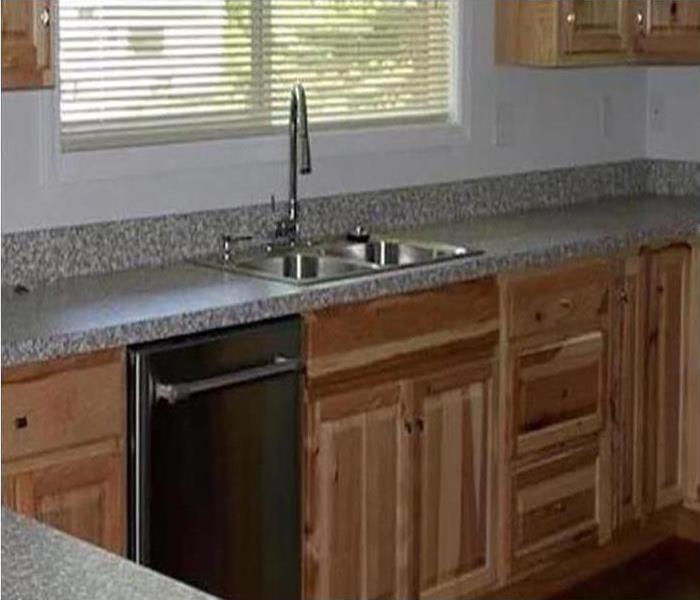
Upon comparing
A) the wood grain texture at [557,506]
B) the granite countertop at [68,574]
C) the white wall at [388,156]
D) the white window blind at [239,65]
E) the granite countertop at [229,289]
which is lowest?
the wood grain texture at [557,506]

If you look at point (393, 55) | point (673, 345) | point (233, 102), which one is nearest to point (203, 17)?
point (233, 102)

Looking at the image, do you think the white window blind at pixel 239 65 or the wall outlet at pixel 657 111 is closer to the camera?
the white window blind at pixel 239 65

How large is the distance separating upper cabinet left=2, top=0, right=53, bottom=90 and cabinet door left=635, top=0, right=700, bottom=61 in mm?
2214

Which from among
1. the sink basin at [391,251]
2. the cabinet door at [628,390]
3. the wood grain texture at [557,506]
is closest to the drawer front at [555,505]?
the wood grain texture at [557,506]

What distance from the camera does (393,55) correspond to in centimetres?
441

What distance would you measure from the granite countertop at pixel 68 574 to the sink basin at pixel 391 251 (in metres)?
2.38

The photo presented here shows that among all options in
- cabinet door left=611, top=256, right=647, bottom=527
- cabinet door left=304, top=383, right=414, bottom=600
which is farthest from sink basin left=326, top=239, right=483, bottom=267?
cabinet door left=611, top=256, right=647, bottom=527

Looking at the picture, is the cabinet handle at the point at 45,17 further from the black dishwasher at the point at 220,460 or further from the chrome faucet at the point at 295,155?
the chrome faucet at the point at 295,155

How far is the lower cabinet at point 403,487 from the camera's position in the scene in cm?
344

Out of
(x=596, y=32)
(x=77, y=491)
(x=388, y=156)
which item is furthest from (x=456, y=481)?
(x=596, y=32)

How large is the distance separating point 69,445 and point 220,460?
368 mm

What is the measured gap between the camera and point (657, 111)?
17.2 feet

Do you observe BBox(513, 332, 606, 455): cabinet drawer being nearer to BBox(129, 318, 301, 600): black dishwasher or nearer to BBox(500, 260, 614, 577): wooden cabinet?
BBox(500, 260, 614, 577): wooden cabinet

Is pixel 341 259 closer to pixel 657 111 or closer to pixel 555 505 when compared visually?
pixel 555 505
